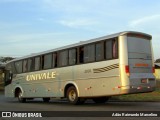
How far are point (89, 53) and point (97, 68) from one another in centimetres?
105

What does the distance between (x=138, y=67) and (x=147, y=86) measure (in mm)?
1037

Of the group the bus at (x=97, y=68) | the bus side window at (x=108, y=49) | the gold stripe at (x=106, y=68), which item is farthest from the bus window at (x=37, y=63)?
the bus side window at (x=108, y=49)

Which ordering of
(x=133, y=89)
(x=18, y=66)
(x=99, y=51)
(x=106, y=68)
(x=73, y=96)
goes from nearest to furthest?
(x=133, y=89) → (x=106, y=68) → (x=99, y=51) → (x=73, y=96) → (x=18, y=66)

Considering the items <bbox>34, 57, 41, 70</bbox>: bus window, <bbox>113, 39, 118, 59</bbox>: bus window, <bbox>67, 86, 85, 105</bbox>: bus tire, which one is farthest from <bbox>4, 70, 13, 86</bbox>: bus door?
<bbox>113, 39, 118, 59</bbox>: bus window

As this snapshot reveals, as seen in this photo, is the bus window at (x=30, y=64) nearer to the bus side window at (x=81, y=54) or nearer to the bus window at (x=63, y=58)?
the bus window at (x=63, y=58)

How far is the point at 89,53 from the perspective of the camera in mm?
18125

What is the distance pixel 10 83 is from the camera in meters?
26.6

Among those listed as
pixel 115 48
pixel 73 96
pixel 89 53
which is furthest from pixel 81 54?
pixel 115 48

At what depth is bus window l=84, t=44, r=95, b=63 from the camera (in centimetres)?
1786

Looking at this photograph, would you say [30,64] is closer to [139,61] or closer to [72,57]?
[72,57]

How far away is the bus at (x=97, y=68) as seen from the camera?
16.3 meters

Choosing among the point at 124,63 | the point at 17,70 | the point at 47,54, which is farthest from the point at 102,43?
the point at 17,70

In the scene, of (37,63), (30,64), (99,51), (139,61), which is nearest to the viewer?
(139,61)

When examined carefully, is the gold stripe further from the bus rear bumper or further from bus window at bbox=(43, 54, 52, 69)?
bus window at bbox=(43, 54, 52, 69)
